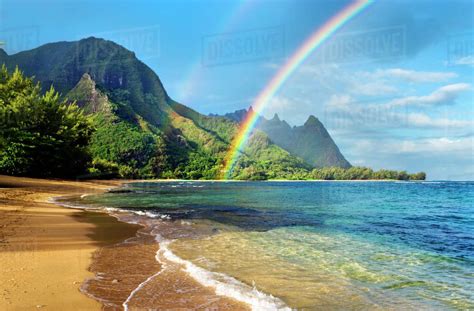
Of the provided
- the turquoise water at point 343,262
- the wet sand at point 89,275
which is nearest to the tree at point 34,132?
the wet sand at point 89,275

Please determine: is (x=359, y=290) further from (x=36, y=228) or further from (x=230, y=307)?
(x=36, y=228)

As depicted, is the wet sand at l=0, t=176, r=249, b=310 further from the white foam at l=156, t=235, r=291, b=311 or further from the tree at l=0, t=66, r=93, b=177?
the tree at l=0, t=66, r=93, b=177

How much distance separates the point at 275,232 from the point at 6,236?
10740 millimetres

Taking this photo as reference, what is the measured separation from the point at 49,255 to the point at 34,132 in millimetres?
48986

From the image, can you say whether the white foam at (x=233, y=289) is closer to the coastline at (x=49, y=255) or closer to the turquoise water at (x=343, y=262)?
the turquoise water at (x=343, y=262)

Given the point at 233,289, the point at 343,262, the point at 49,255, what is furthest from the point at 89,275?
the point at 343,262

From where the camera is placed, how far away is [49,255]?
384 inches

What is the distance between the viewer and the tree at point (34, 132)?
43906mm

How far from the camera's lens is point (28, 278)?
291 inches

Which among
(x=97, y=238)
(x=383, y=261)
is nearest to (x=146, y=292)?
(x=97, y=238)

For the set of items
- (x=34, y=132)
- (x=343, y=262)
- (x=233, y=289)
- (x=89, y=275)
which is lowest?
(x=343, y=262)

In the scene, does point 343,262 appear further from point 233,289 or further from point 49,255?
point 49,255

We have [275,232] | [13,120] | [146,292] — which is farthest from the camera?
[13,120]

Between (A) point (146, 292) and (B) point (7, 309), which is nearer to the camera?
(B) point (7, 309)
